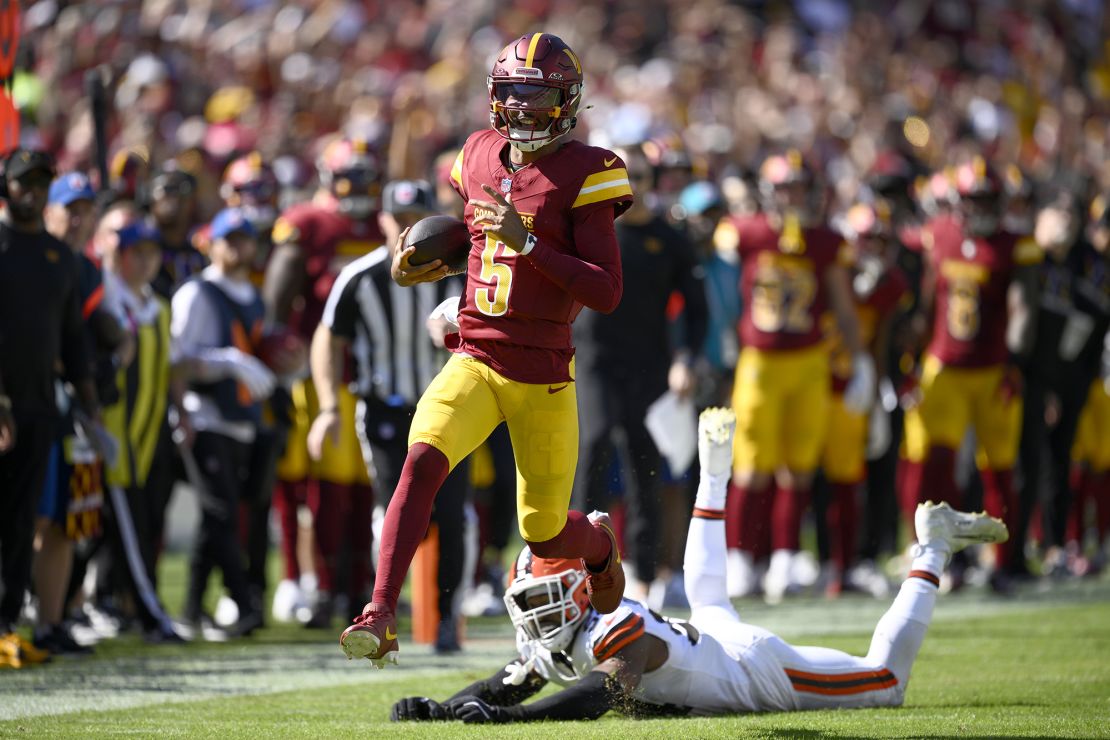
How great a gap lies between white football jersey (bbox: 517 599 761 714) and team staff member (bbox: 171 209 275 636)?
9.94 feet

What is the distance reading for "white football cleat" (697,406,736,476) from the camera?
19.2 ft

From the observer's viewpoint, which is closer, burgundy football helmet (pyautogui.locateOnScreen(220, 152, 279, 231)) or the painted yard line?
the painted yard line

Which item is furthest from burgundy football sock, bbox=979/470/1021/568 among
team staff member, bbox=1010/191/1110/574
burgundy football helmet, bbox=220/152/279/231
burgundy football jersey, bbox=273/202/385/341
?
burgundy football helmet, bbox=220/152/279/231

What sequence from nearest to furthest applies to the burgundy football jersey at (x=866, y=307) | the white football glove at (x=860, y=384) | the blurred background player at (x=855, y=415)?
the white football glove at (x=860, y=384), the blurred background player at (x=855, y=415), the burgundy football jersey at (x=866, y=307)

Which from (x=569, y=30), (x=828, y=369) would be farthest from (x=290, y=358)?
(x=569, y=30)

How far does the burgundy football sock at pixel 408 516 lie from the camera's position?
192 inches

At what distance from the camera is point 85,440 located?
24.1ft

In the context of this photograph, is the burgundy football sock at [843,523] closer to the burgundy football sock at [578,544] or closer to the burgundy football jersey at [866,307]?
the burgundy football jersey at [866,307]

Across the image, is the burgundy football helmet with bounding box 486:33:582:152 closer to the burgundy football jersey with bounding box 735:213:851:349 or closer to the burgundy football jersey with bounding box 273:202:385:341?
the burgundy football jersey with bounding box 273:202:385:341

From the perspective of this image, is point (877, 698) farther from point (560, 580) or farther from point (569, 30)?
point (569, 30)

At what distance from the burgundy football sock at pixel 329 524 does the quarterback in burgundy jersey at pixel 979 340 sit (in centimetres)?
360

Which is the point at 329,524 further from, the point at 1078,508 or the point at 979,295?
the point at 1078,508

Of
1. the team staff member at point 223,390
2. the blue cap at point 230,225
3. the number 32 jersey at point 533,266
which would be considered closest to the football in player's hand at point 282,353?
the team staff member at point 223,390

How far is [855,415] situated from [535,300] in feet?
18.1
